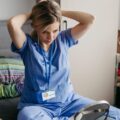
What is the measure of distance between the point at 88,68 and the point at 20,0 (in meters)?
1.00

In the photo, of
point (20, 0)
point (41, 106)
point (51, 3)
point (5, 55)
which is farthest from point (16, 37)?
point (20, 0)

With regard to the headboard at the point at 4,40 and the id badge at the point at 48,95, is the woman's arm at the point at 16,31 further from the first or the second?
the headboard at the point at 4,40

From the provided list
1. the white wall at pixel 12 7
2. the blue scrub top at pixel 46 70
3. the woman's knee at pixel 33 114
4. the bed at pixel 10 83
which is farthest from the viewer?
the white wall at pixel 12 7

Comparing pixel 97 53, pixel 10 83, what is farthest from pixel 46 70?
pixel 97 53

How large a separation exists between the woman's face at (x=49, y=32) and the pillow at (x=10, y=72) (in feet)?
2.17

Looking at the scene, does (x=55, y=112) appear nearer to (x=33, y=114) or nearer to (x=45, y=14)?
(x=33, y=114)

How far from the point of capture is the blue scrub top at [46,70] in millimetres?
1900

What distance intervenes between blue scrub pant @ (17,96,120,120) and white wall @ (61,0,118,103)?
1.03m

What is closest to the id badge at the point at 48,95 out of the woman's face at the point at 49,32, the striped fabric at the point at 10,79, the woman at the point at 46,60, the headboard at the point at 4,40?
the woman at the point at 46,60

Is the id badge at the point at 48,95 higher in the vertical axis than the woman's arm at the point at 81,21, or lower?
lower

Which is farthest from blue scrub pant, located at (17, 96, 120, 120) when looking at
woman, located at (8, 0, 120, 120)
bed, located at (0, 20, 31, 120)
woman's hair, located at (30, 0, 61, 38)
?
woman's hair, located at (30, 0, 61, 38)

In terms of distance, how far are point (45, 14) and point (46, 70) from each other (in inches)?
14.7

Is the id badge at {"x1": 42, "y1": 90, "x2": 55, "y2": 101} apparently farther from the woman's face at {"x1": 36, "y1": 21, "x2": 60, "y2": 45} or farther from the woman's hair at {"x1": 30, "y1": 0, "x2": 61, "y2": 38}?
the woman's hair at {"x1": 30, "y1": 0, "x2": 61, "y2": 38}

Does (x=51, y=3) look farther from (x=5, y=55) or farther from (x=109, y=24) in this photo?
(x=109, y=24)
